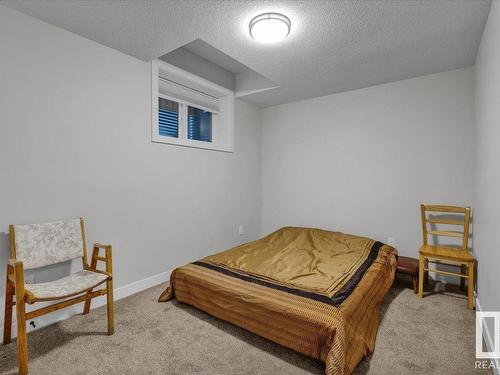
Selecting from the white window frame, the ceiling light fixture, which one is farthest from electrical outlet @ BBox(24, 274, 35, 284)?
the ceiling light fixture

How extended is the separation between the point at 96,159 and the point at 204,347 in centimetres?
174

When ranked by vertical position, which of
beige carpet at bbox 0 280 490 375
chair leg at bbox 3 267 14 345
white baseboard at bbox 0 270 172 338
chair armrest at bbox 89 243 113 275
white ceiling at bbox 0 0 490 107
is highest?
white ceiling at bbox 0 0 490 107

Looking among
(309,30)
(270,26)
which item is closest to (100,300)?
(270,26)

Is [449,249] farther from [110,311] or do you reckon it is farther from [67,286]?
[67,286]

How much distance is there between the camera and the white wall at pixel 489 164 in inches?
62.1

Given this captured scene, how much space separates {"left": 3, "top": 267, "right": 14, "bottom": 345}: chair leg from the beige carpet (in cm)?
7

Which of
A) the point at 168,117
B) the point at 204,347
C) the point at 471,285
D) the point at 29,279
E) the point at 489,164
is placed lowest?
the point at 204,347

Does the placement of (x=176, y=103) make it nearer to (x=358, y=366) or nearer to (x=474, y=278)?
(x=358, y=366)

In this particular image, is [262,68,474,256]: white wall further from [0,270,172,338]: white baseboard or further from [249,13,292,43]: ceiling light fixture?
[0,270,172,338]: white baseboard

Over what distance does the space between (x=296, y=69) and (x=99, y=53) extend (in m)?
1.85

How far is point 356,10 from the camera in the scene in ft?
5.95

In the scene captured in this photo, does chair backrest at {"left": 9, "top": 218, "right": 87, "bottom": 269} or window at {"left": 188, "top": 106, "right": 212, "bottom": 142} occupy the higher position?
window at {"left": 188, "top": 106, "right": 212, "bottom": 142}

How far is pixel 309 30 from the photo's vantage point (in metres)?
2.06

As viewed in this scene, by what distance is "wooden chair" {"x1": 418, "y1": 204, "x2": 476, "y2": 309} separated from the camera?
7.30 feet
